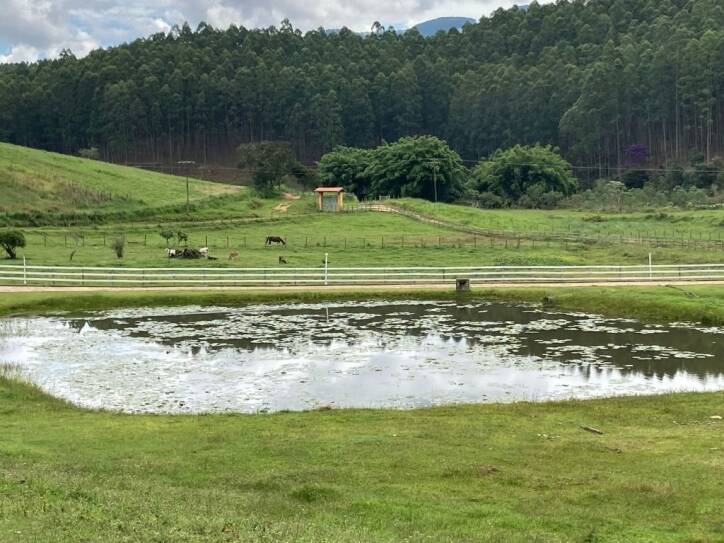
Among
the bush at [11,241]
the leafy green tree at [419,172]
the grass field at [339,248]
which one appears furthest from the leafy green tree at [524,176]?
the bush at [11,241]

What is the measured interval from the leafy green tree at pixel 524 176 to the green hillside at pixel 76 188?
105 ft

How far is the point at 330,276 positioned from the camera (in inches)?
1617

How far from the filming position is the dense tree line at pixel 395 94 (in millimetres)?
132375

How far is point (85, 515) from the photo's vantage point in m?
9.69

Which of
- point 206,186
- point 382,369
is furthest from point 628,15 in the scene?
point 382,369

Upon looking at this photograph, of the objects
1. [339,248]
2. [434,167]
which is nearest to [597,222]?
[434,167]

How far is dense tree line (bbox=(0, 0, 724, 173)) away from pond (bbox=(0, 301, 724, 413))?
106 m

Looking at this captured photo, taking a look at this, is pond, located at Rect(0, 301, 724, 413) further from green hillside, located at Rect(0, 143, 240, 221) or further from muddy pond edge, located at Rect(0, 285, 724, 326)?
green hillside, located at Rect(0, 143, 240, 221)

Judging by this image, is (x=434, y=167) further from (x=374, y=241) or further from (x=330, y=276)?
(x=330, y=276)

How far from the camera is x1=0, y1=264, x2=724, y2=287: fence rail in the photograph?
39.3m

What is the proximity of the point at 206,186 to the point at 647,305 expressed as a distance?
75025mm

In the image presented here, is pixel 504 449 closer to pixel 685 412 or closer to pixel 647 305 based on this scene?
pixel 685 412

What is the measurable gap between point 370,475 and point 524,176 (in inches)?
3715

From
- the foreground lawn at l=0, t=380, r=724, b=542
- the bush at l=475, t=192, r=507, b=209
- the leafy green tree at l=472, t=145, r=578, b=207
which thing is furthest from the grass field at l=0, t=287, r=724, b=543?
the leafy green tree at l=472, t=145, r=578, b=207
